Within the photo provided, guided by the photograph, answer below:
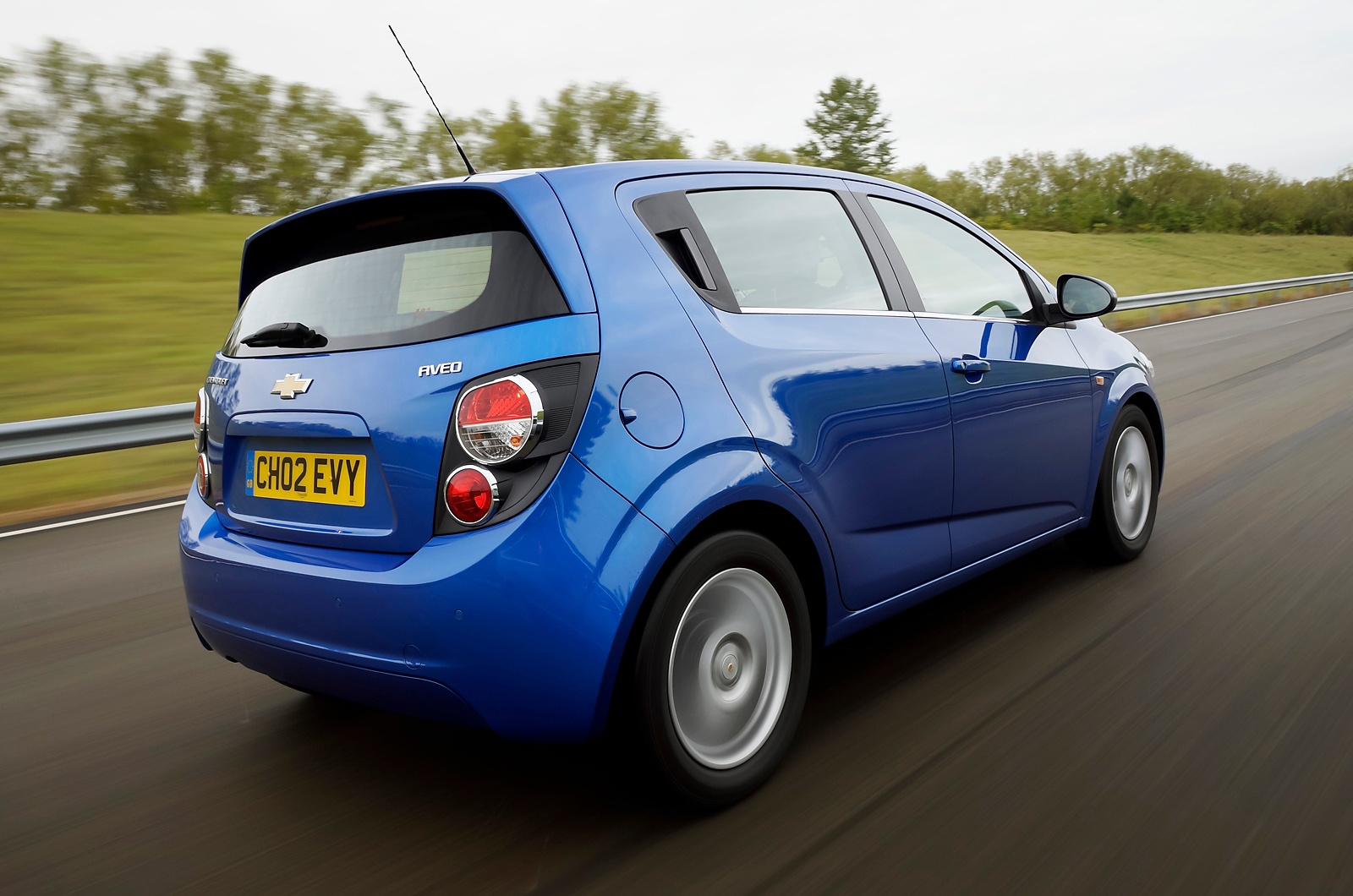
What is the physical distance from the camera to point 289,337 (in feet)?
8.66

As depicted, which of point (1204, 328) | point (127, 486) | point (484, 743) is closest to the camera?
point (484, 743)

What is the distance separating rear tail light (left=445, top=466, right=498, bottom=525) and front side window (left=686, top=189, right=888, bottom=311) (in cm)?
92

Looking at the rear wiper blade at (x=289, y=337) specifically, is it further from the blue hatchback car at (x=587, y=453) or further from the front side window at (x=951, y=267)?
the front side window at (x=951, y=267)

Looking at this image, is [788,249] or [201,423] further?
[788,249]

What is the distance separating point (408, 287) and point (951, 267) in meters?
2.02

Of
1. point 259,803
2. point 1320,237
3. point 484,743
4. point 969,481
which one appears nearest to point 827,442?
point 969,481

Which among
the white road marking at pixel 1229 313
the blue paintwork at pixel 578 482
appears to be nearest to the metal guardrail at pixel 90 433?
the blue paintwork at pixel 578 482

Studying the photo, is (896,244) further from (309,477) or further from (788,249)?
(309,477)

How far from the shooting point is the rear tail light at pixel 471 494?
2191 millimetres

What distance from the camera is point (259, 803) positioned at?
2660mm

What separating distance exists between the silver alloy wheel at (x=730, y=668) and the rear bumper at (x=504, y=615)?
9.8 inches

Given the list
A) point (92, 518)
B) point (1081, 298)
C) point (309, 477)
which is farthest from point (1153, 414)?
point (92, 518)

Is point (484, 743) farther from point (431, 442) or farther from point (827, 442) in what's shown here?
point (827, 442)

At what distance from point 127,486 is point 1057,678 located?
261 inches
